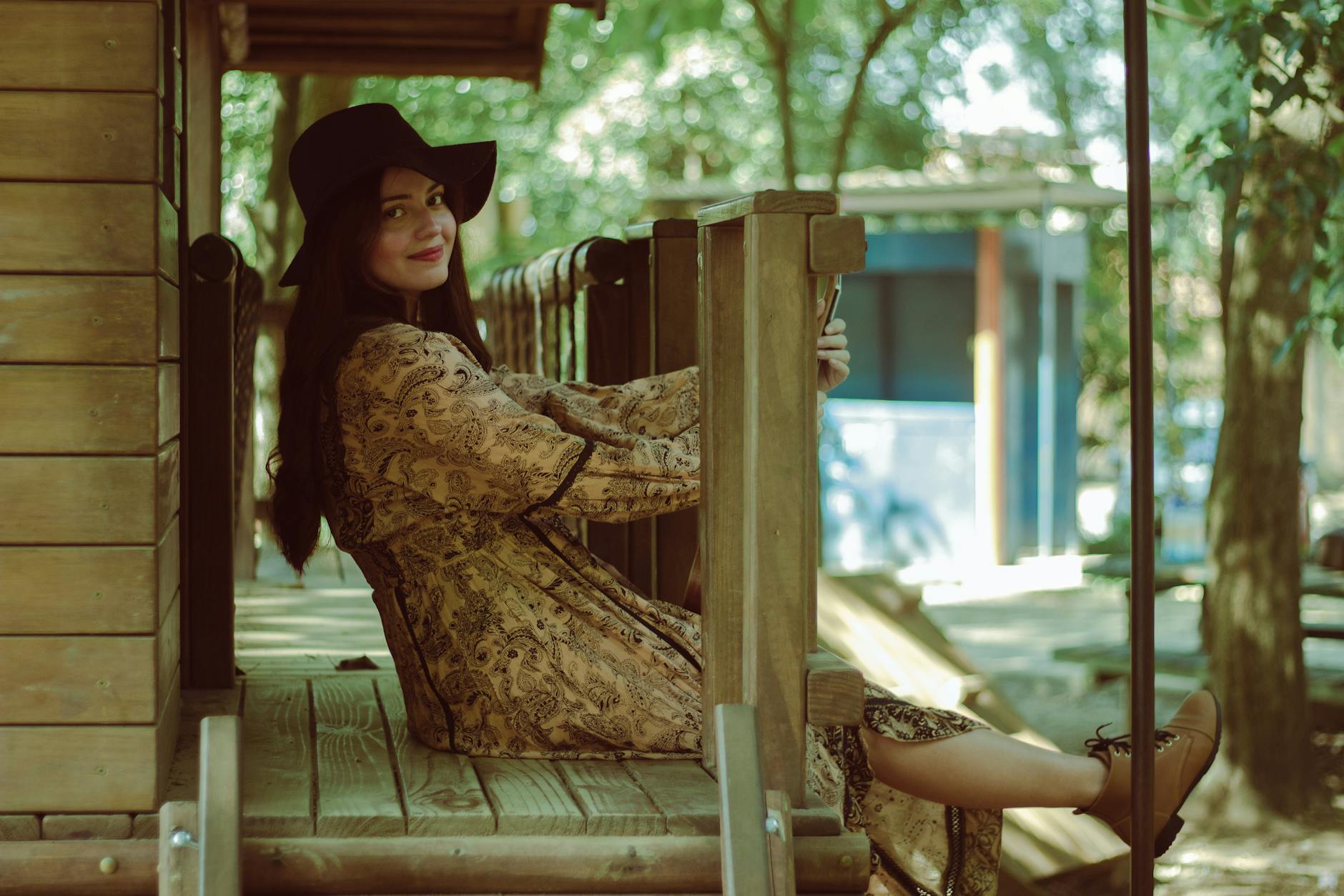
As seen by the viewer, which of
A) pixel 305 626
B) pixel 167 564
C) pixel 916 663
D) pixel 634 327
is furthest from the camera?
pixel 916 663

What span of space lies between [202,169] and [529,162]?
12262 millimetres

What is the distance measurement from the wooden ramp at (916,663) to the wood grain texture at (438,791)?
2.55 meters

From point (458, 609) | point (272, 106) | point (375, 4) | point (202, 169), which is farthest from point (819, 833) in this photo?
point (272, 106)

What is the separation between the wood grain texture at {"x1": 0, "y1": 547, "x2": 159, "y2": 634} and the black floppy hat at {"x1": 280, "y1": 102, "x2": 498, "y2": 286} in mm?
684

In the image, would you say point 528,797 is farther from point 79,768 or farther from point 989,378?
point 989,378

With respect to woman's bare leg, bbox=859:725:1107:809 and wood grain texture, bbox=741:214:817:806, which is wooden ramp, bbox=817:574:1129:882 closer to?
woman's bare leg, bbox=859:725:1107:809

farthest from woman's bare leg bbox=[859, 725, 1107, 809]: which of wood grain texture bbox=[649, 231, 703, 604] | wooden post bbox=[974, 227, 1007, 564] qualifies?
wooden post bbox=[974, 227, 1007, 564]

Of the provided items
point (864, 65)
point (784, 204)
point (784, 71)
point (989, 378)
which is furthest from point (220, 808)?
point (989, 378)

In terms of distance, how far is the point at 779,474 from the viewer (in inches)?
91.6

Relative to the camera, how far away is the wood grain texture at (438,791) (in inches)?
90.5

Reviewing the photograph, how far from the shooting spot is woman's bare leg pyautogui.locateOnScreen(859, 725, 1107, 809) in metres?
2.71

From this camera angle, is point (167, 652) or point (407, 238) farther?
point (407, 238)

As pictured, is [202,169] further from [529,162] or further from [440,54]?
[529,162]

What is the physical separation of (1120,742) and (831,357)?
87cm
